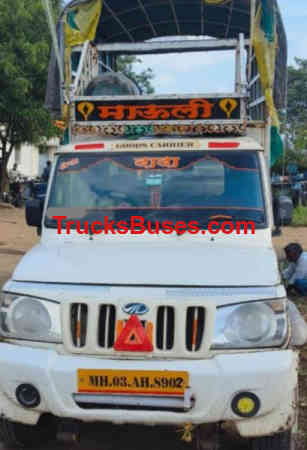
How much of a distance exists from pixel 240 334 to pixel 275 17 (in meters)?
4.31

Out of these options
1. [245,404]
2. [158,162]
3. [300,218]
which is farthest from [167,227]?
[300,218]

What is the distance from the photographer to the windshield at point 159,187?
4.40 m

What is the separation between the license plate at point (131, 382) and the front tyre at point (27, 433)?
2.25ft

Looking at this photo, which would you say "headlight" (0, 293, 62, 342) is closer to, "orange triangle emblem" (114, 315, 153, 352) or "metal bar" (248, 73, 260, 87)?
"orange triangle emblem" (114, 315, 153, 352)

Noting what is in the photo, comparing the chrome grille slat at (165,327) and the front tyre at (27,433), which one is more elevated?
the chrome grille slat at (165,327)

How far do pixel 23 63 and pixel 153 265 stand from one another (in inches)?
767

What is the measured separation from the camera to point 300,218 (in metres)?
17.7

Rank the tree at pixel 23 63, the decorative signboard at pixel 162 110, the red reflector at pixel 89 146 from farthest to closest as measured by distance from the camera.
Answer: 1. the tree at pixel 23 63
2. the decorative signboard at pixel 162 110
3. the red reflector at pixel 89 146

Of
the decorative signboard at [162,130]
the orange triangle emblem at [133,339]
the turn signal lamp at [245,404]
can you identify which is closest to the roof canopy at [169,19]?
the decorative signboard at [162,130]

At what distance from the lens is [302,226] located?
1708 centimetres

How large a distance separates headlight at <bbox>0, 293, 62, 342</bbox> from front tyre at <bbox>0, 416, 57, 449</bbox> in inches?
21.6

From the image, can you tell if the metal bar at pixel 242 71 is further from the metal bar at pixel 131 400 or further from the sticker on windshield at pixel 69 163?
the metal bar at pixel 131 400

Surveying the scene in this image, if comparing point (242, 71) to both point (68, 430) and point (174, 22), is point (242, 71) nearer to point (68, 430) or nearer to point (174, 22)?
point (174, 22)

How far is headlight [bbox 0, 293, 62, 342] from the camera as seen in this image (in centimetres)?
325
